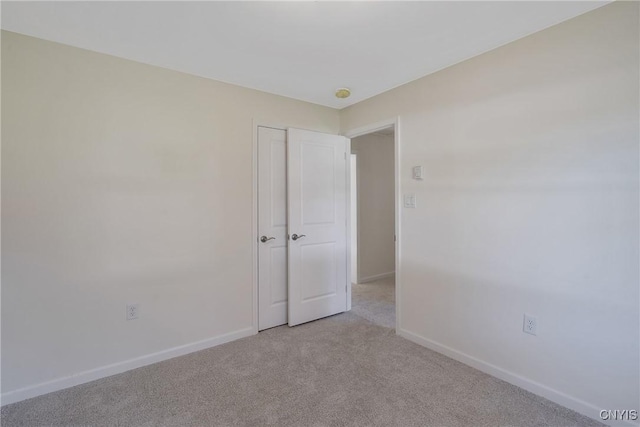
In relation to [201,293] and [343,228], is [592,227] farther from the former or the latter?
[201,293]

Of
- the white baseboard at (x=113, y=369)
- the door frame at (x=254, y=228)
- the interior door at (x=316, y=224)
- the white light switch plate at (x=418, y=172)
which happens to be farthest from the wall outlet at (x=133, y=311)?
the white light switch plate at (x=418, y=172)

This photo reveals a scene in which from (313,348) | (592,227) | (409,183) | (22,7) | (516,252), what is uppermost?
(22,7)

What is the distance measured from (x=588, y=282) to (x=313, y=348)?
198 cm

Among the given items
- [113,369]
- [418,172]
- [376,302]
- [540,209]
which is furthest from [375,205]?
[113,369]

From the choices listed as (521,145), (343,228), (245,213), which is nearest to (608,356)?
(521,145)

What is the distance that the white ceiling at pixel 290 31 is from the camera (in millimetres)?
1699

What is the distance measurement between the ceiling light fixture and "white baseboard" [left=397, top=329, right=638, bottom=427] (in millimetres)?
2343

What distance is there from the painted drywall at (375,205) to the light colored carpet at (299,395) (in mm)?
2269

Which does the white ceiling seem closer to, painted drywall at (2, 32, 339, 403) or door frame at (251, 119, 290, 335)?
painted drywall at (2, 32, 339, 403)

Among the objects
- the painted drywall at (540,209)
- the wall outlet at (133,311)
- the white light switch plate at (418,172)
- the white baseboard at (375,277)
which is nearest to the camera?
the painted drywall at (540,209)

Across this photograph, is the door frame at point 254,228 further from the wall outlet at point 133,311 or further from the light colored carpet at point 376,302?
the light colored carpet at point 376,302

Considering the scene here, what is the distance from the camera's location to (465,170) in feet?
7.63

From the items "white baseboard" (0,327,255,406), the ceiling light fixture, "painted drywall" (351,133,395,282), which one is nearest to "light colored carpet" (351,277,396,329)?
"painted drywall" (351,133,395,282)

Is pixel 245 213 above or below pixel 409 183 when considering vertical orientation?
below
